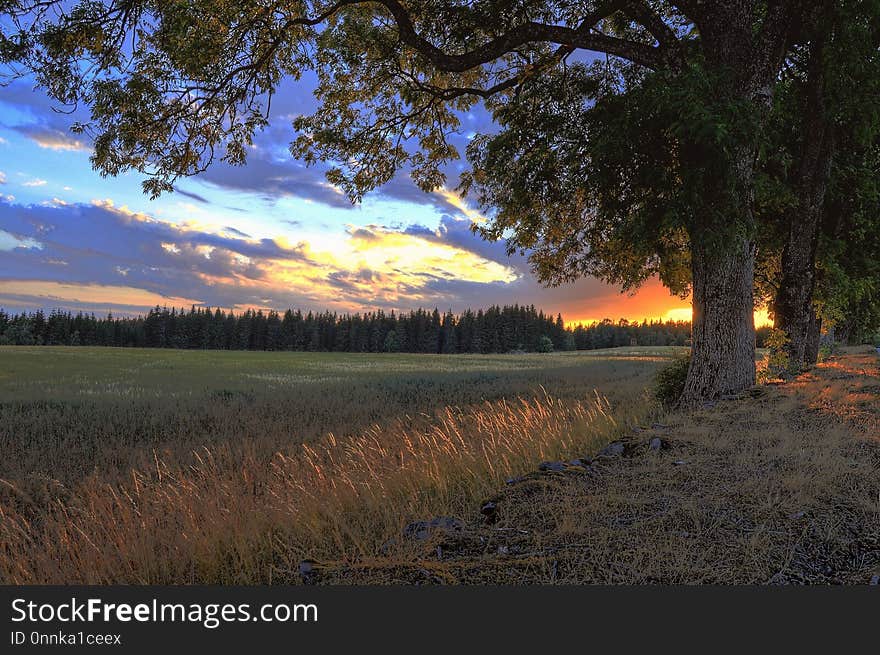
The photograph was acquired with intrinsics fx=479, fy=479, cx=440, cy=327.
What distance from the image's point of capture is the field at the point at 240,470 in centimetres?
399

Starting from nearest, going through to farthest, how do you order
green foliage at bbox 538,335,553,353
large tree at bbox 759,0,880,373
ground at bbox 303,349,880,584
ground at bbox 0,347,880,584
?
ground at bbox 303,349,880,584
ground at bbox 0,347,880,584
large tree at bbox 759,0,880,373
green foliage at bbox 538,335,553,353

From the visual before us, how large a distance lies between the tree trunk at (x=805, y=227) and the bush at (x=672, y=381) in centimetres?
322

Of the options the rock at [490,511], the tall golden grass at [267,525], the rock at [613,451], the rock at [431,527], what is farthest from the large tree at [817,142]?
the rock at [431,527]

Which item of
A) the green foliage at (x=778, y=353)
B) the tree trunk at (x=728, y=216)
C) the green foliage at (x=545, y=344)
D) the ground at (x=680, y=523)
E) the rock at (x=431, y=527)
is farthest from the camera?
the green foliage at (x=545, y=344)

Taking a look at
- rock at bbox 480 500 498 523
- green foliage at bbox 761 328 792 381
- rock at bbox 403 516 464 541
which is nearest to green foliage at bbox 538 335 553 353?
green foliage at bbox 761 328 792 381

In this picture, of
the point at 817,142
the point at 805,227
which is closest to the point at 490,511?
the point at 805,227

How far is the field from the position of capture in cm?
399

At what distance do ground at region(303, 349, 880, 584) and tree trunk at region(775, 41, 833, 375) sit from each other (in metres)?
8.14

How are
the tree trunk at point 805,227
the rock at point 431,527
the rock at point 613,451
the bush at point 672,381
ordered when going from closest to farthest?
the rock at point 431,527 → the rock at point 613,451 → the bush at point 672,381 → the tree trunk at point 805,227

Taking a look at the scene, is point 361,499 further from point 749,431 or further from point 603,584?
point 749,431

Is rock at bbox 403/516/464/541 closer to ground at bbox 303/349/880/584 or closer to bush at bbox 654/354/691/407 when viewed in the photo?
ground at bbox 303/349/880/584

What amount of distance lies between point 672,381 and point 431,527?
32.8ft

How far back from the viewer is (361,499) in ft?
16.5

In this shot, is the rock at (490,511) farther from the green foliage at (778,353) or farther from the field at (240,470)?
the green foliage at (778,353)
